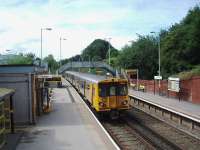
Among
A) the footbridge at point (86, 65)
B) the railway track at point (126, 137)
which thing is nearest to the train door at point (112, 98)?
the railway track at point (126, 137)

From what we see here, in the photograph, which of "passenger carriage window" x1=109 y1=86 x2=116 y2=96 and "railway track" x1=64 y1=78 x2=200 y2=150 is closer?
"railway track" x1=64 y1=78 x2=200 y2=150

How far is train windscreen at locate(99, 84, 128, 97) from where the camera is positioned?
Result: 2989 centimetres

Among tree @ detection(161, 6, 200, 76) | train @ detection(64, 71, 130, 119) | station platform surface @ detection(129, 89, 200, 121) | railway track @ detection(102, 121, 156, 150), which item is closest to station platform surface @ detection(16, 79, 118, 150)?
railway track @ detection(102, 121, 156, 150)

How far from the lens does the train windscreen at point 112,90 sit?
98.1 ft

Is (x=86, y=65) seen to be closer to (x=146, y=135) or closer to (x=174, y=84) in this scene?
(x=174, y=84)

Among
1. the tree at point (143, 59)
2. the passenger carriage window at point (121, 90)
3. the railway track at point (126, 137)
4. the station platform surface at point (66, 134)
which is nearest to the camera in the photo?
the station platform surface at point (66, 134)

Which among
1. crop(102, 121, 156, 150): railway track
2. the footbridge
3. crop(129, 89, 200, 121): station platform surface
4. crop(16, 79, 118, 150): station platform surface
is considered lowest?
crop(102, 121, 156, 150): railway track

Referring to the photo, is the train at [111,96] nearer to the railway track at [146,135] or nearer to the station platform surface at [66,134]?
the railway track at [146,135]

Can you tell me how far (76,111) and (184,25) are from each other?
40.5 metres

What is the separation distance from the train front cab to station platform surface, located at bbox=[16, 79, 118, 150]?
3.83ft

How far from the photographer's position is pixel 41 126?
85.4 feet

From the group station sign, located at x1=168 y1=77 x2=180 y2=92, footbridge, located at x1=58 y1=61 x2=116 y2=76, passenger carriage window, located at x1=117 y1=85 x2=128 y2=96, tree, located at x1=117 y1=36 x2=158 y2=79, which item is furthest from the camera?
footbridge, located at x1=58 y1=61 x2=116 y2=76

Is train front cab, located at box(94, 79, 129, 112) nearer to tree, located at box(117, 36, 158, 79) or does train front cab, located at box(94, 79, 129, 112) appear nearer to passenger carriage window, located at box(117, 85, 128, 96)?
passenger carriage window, located at box(117, 85, 128, 96)

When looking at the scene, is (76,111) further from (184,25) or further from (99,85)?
(184,25)
